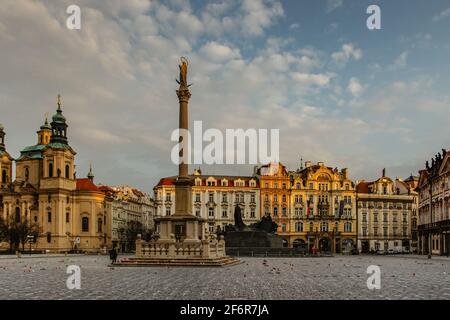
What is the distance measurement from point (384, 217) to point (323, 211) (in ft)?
37.9

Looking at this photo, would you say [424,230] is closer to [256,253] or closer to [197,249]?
[256,253]

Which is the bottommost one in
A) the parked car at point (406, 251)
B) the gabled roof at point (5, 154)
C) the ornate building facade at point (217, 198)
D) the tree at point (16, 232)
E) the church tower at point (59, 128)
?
the parked car at point (406, 251)

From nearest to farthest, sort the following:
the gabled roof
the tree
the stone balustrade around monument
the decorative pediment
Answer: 1. the stone balustrade around monument
2. the decorative pediment
3. the tree
4. the gabled roof

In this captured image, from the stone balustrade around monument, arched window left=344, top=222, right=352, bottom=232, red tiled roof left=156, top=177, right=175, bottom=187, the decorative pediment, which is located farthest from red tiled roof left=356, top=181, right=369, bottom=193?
the stone balustrade around monument

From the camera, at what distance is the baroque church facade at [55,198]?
96.8 m

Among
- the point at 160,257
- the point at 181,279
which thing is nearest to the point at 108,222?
the point at 160,257

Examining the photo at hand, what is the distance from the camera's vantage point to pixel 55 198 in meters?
97.1

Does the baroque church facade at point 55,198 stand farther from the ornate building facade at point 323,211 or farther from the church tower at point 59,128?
the ornate building facade at point 323,211

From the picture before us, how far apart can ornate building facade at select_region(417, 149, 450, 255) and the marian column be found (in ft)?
123

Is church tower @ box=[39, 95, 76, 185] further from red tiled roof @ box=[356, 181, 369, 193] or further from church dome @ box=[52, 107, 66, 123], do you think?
red tiled roof @ box=[356, 181, 369, 193]

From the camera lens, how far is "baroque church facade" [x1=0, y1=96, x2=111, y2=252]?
317 feet

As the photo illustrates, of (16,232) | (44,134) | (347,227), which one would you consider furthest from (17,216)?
(347,227)

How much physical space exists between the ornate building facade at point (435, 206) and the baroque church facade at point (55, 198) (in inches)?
2092

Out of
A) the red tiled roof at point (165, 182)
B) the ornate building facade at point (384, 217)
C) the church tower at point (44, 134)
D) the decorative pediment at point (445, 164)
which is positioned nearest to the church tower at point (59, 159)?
the church tower at point (44, 134)
